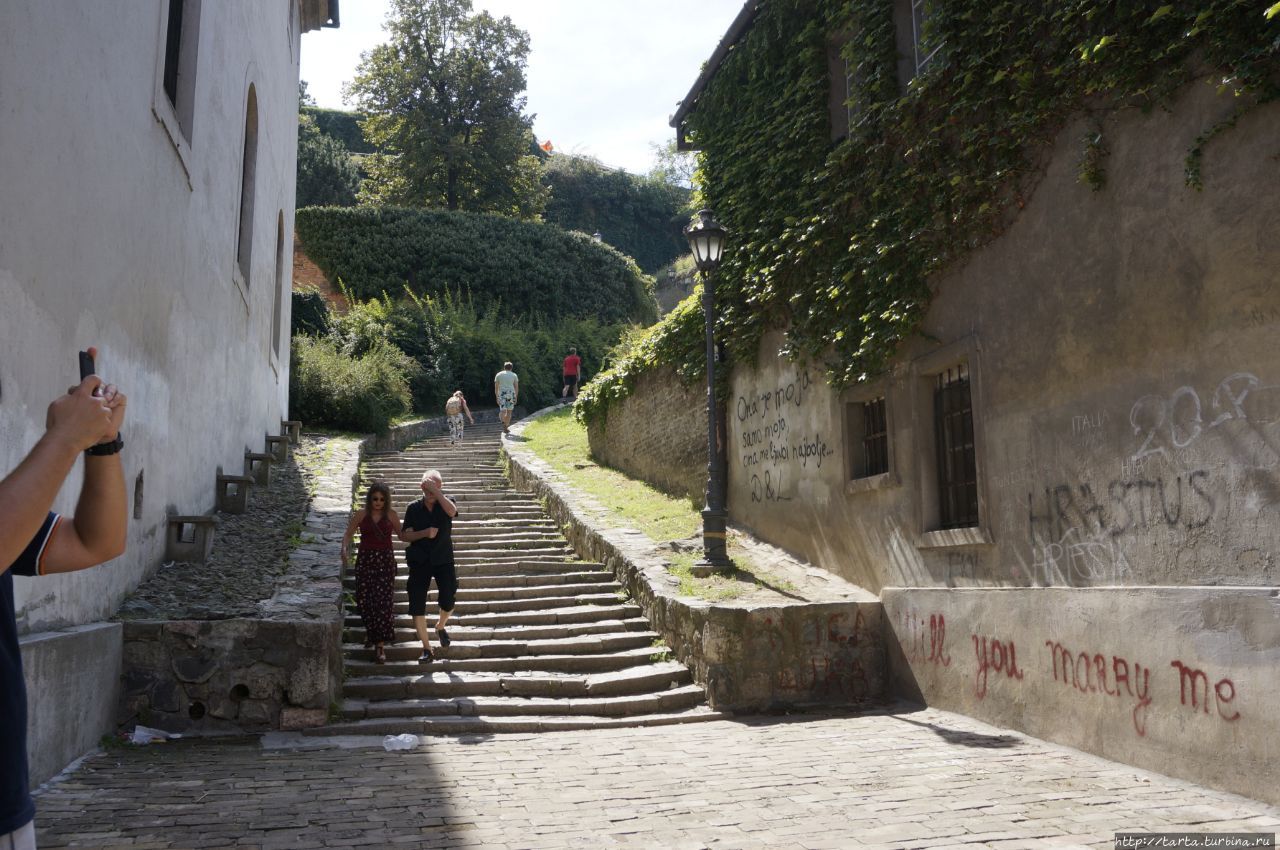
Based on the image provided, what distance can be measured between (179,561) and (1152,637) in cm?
755

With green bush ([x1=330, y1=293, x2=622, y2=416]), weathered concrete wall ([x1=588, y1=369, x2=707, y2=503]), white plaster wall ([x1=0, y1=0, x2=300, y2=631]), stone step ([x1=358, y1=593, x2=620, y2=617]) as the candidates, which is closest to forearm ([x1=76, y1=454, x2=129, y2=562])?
white plaster wall ([x1=0, y1=0, x2=300, y2=631])

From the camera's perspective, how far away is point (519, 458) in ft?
52.4

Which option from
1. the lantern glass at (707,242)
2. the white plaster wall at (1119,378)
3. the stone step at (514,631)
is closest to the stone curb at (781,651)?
the white plaster wall at (1119,378)

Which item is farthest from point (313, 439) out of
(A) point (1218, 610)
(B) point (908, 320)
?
(A) point (1218, 610)

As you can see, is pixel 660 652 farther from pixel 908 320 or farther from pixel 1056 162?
pixel 1056 162

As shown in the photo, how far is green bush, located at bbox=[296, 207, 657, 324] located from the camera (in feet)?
92.3

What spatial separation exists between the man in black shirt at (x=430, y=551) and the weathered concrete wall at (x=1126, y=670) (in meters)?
3.95

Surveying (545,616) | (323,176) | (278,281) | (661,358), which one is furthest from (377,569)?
(323,176)

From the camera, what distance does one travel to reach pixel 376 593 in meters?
8.26

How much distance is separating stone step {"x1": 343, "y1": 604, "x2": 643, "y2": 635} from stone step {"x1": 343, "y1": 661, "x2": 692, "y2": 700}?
98 centimetres

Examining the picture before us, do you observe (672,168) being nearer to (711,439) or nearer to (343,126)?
(343,126)

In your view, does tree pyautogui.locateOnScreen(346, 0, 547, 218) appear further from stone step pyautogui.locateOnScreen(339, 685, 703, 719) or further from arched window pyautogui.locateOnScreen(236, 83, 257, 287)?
stone step pyautogui.locateOnScreen(339, 685, 703, 719)

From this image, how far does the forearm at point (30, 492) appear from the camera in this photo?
1663 mm

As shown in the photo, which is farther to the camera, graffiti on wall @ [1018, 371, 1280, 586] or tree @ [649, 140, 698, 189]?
tree @ [649, 140, 698, 189]
